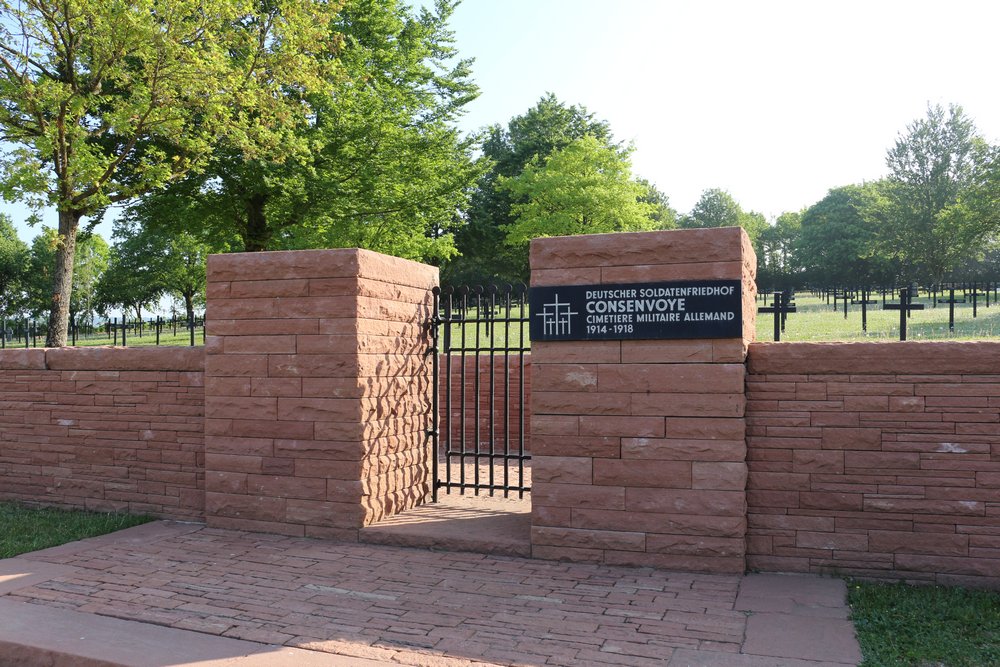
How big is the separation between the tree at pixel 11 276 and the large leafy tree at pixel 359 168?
30736 millimetres

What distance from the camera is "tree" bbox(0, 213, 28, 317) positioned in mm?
45125

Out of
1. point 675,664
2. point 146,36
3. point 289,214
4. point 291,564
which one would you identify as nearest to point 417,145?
point 289,214

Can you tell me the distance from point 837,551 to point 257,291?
4993mm

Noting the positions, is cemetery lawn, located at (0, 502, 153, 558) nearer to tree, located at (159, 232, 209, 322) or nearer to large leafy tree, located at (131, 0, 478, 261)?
large leafy tree, located at (131, 0, 478, 261)

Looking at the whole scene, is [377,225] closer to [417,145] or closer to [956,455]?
[417,145]

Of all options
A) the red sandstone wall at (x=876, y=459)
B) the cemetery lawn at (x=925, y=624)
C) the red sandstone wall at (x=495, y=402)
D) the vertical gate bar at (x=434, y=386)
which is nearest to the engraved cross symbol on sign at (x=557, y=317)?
the red sandstone wall at (x=876, y=459)

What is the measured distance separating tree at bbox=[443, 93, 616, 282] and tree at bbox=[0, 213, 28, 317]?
25.5m

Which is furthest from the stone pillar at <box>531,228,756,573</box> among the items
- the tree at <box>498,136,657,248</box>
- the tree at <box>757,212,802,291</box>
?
the tree at <box>757,212,802,291</box>

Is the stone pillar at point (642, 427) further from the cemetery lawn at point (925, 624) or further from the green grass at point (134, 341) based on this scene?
the green grass at point (134, 341)

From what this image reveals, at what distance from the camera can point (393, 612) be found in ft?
15.1

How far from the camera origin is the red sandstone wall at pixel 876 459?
497 cm

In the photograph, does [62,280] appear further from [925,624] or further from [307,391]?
[925,624]

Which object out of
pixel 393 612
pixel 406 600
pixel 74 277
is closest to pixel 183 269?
pixel 74 277

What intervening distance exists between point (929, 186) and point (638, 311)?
49.2 metres
